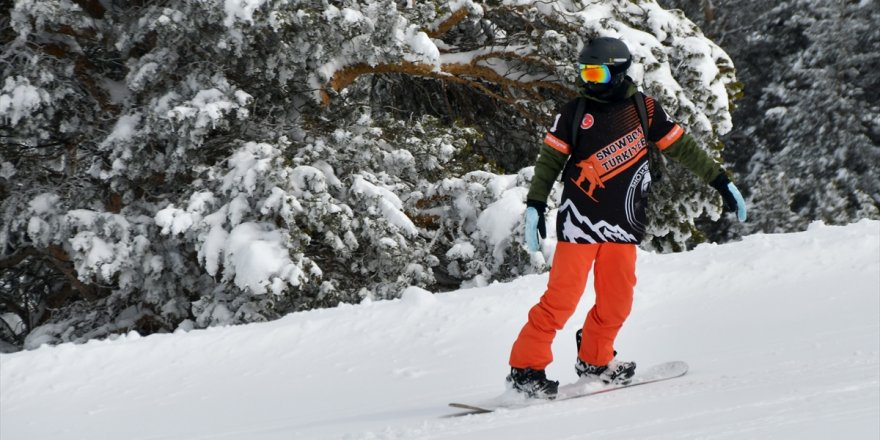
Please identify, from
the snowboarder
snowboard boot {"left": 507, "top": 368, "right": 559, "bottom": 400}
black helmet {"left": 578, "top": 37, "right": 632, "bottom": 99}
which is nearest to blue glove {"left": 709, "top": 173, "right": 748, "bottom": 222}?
the snowboarder

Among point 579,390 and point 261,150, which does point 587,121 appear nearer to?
point 579,390

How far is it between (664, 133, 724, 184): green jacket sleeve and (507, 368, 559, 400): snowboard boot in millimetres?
1180

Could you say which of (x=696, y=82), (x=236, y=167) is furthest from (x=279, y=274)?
(x=696, y=82)

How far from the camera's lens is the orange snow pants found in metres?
4.02

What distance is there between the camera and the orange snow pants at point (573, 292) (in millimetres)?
4016

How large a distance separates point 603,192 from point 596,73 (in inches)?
20.9

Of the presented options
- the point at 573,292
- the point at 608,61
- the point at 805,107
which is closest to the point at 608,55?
the point at 608,61

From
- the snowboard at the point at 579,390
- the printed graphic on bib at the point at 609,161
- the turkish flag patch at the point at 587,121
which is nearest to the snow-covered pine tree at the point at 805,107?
the snowboard at the point at 579,390

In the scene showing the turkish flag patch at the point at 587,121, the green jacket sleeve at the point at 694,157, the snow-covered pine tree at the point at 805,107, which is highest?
the snow-covered pine tree at the point at 805,107

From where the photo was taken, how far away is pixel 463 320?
5758 mm

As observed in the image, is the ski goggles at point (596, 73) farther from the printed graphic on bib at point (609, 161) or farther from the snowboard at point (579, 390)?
the snowboard at point (579, 390)

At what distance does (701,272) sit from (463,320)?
168 cm

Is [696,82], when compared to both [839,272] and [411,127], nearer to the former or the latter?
[411,127]

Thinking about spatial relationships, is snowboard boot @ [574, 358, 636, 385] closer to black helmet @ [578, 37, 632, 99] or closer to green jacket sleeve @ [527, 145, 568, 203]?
green jacket sleeve @ [527, 145, 568, 203]
